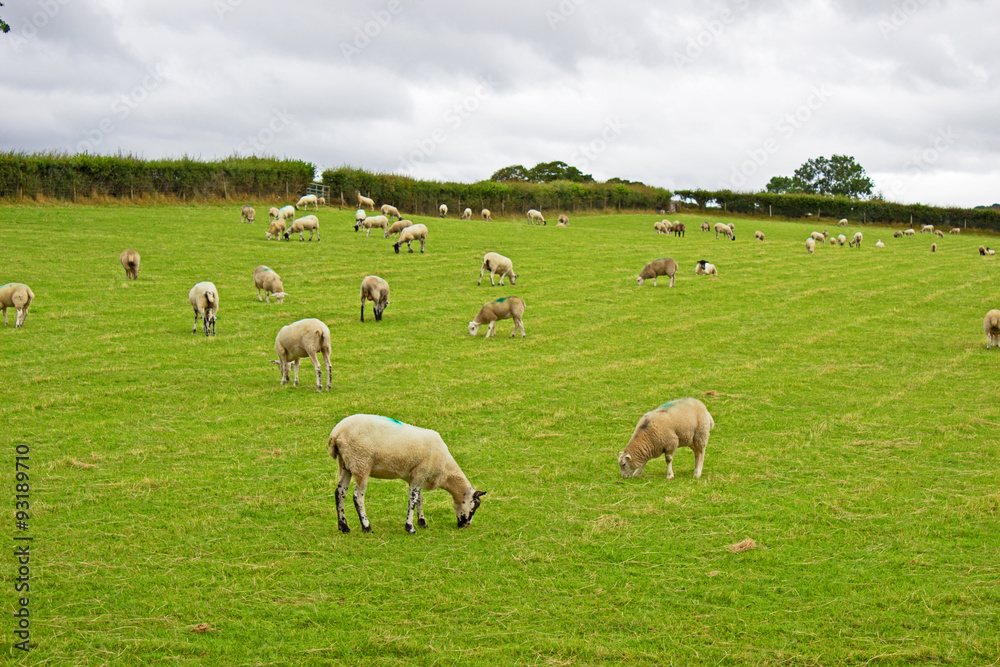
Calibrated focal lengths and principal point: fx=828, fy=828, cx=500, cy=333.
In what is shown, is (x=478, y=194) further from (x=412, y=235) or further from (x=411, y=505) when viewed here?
(x=411, y=505)

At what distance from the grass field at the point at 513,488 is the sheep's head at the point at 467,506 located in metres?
0.19

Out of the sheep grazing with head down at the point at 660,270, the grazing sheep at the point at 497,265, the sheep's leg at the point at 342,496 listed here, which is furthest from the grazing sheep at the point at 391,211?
the sheep's leg at the point at 342,496

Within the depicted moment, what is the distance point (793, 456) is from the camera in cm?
1484

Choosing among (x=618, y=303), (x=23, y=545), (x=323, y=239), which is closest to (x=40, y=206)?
(x=323, y=239)

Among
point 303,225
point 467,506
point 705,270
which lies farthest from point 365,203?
point 467,506

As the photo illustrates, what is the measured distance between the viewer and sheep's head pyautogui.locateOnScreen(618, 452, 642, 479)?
13.3 metres

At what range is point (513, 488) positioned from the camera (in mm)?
12859

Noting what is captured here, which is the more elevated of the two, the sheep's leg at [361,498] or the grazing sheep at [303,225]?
the grazing sheep at [303,225]

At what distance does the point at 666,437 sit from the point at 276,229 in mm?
36038

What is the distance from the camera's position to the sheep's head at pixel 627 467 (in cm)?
1328

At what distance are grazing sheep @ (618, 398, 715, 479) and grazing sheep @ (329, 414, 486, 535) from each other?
3486 millimetres

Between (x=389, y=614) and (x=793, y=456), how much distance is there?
29.8 ft

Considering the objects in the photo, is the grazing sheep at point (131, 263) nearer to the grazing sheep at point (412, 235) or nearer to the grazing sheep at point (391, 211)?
the grazing sheep at point (412, 235)

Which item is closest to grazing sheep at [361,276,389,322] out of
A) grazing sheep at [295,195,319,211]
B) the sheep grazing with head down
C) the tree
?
the sheep grazing with head down
